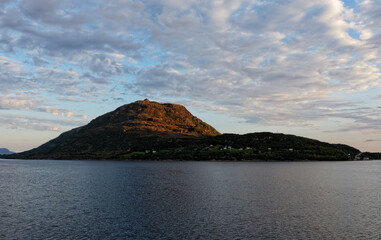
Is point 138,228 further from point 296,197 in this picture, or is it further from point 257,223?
point 296,197

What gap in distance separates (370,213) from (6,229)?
268 feet

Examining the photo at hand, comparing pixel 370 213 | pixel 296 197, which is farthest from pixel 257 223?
pixel 296 197

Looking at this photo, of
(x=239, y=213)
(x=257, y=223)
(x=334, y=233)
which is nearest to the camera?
(x=334, y=233)

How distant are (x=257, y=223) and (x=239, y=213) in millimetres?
9135

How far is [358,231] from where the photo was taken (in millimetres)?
53875

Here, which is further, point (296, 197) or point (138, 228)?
point (296, 197)

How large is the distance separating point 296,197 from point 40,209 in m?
76.9

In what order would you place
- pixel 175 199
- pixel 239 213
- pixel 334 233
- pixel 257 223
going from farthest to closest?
1. pixel 175 199
2. pixel 239 213
3. pixel 257 223
4. pixel 334 233

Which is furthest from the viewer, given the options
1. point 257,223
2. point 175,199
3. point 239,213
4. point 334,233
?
point 175,199

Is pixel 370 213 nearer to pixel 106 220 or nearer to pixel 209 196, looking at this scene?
pixel 209 196

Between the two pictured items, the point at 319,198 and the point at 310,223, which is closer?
the point at 310,223

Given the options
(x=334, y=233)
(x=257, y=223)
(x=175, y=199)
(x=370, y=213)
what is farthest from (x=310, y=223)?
(x=175, y=199)

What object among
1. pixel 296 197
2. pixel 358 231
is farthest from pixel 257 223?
pixel 296 197

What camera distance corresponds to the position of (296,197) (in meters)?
93.3
